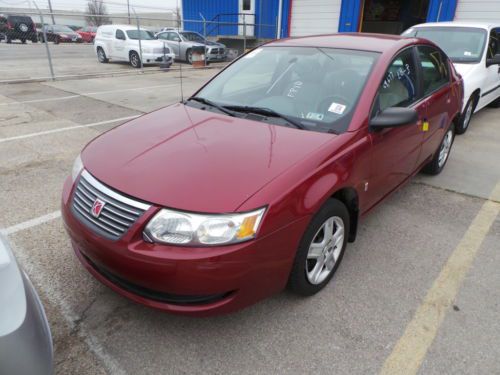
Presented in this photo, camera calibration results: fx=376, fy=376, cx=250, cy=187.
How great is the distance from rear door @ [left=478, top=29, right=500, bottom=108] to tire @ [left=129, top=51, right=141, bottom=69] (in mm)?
11519

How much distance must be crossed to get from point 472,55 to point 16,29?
3000 centimetres

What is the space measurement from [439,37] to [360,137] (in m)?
5.37

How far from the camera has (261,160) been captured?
2.16 meters

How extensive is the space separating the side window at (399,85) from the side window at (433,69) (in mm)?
265

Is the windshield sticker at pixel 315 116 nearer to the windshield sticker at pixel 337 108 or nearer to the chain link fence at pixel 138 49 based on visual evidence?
the windshield sticker at pixel 337 108

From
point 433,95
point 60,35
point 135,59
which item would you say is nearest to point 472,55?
point 433,95

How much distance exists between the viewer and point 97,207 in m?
2.04

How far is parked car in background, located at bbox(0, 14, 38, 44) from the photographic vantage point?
2625 centimetres

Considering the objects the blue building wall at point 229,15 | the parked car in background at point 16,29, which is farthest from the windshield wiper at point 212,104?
the parked car in background at point 16,29

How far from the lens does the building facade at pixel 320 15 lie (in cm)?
1275

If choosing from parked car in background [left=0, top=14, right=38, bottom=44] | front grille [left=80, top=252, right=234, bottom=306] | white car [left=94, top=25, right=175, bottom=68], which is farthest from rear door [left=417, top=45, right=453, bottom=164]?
parked car in background [left=0, top=14, right=38, bottom=44]

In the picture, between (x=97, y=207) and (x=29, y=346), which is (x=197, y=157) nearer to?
(x=97, y=207)

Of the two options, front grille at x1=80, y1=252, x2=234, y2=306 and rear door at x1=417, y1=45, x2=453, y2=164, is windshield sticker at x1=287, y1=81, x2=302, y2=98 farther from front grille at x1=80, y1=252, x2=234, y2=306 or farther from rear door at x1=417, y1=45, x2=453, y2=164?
front grille at x1=80, y1=252, x2=234, y2=306

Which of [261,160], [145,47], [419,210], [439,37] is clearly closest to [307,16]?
[145,47]
